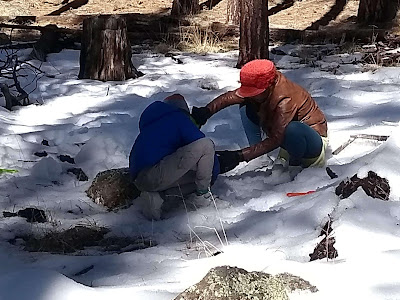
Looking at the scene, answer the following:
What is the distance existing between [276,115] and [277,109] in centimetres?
4

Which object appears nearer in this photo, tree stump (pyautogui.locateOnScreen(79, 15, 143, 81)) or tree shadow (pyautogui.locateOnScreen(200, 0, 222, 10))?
tree stump (pyautogui.locateOnScreen(79, 15, 143, 81))

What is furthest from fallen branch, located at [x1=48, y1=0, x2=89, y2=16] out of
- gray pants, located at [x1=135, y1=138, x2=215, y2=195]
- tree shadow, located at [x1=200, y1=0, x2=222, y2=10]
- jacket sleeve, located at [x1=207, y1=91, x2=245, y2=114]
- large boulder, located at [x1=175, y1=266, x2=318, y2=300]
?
large boulder, located at [x1=175, y1=266, x2=318, y2=300]

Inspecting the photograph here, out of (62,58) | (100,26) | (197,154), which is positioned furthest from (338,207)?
(62,58)

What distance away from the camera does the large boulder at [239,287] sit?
7.59ft

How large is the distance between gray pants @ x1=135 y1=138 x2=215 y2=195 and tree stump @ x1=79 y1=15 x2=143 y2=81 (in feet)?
12.1

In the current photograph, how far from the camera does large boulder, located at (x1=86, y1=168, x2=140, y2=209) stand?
4578 millimetres

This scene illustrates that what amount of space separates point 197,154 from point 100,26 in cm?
393

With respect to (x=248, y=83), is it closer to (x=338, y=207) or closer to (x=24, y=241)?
(x=338, y=207)

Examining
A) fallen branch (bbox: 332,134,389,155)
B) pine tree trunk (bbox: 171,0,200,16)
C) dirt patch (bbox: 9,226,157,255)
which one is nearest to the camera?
dirt patch (bbox: 9,226,157,255)

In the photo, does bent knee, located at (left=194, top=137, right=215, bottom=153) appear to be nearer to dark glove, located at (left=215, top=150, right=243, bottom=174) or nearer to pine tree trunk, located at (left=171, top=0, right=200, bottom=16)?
dark glove, located at (left=215, top=150, right=243, bottom=174)

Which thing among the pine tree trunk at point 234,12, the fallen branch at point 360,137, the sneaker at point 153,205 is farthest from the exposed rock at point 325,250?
the pine tree trunk at point 234,12

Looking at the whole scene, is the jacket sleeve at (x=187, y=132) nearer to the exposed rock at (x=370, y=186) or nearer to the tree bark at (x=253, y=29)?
the exposed rock at (x=370, y=186)

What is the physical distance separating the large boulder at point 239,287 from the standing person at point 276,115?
7.35 feet

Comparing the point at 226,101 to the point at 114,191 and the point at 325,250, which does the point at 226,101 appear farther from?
the point at 325,250
